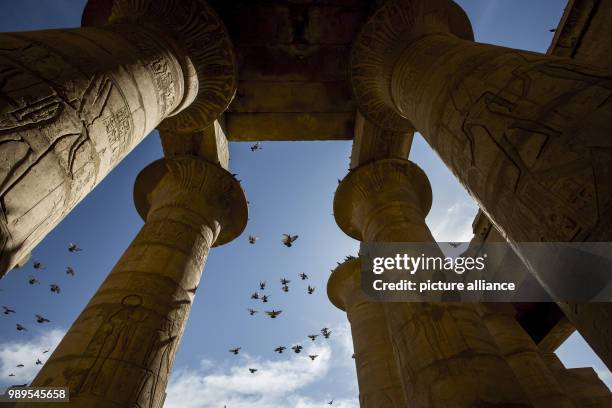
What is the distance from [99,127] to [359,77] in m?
A: 4.35

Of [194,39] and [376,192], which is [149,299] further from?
[376,192]

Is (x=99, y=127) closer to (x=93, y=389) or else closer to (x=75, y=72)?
(x=75, y=72)

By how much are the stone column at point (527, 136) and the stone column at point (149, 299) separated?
4.15 metres

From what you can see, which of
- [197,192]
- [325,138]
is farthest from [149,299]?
[325,138]

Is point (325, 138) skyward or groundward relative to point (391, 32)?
skyward

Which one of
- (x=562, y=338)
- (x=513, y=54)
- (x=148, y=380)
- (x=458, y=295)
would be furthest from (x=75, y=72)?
(x=562, y=338)

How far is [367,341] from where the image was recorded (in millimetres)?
7906

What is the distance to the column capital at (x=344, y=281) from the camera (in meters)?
9.21

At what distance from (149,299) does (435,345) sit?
377 cm

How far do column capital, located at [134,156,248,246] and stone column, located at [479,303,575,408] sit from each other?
275 inches

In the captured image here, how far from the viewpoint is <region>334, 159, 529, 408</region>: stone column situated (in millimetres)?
3373

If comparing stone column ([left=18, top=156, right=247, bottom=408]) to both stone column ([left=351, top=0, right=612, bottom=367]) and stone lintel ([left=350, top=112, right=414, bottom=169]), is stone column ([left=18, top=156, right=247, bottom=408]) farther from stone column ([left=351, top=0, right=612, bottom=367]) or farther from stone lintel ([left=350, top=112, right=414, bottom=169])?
stone column ([left=351, top=0, right=612, bottom=367])

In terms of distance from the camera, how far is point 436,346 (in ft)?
13.1

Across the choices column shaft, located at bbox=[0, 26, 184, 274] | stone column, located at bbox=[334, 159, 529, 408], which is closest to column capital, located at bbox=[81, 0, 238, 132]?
column shaft, located at bbox=[0, 26, 184, 274]
